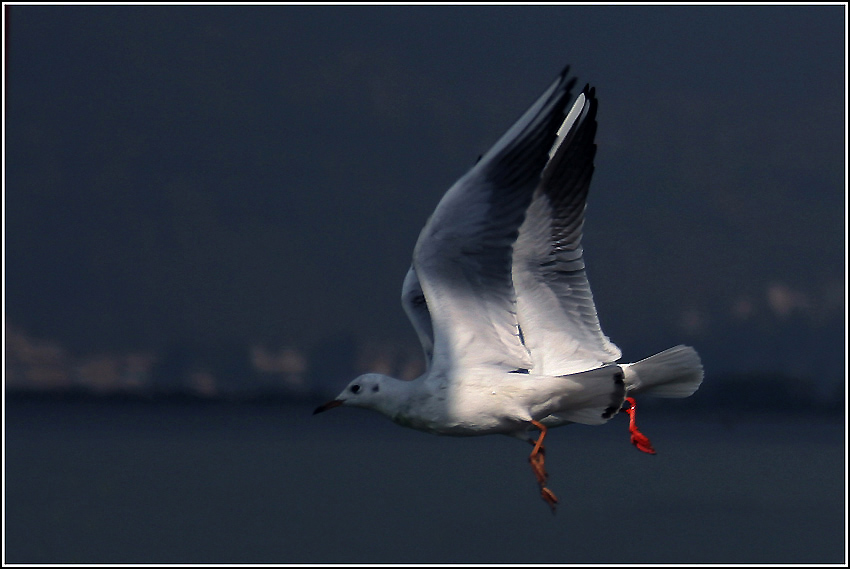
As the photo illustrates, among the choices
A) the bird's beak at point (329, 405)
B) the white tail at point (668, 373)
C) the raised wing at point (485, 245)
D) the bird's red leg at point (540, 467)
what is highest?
the raised wing at point (485, 245)

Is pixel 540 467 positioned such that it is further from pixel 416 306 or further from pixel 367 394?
pixel 416 306

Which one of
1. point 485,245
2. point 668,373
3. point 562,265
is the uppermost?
point 562,265

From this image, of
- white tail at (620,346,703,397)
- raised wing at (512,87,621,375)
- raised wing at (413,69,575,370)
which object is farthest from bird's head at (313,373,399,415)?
white tail at (620,346,703,397)

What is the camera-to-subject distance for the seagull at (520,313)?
24.5 feet

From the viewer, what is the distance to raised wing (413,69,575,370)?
735 cm

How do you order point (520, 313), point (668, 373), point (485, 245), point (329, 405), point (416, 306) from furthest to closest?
point (520, 313), point (668, 373), point (416, 306), point (329, 405), point (485, 245)

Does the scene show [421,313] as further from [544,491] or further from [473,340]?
[544,491]

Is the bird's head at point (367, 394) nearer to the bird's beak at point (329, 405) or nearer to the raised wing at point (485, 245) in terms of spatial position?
the bird's beak at point (329, 405)

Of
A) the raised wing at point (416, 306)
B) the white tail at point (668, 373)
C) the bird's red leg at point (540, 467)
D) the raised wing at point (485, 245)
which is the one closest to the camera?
the raised wing at point (485, 245)

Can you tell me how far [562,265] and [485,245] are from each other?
1619 mm

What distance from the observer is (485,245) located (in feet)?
25.0

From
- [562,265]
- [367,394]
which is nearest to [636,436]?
[562,265]

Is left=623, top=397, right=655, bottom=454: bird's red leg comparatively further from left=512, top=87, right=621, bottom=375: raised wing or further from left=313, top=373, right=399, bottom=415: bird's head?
left=313, top=373, right=399, bottom=415: bird's head

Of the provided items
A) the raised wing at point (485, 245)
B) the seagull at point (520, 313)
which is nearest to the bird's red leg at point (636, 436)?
the seagull at point (520, 313)
